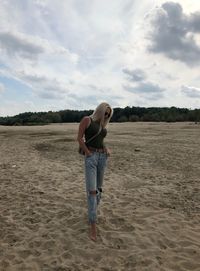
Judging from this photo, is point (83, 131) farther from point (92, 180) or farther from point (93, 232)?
point (93, 232)

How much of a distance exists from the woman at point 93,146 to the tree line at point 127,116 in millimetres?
64782

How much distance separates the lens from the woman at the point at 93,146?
650cm

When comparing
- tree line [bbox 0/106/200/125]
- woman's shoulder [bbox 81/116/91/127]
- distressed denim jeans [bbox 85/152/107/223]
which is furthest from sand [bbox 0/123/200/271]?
tree line [bbox 0/106/200/125]

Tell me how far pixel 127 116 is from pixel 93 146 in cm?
8379

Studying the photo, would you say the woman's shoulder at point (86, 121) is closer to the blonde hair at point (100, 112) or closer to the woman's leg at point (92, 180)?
the blonde hair at point (100, 112)

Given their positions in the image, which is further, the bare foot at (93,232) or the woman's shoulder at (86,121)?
the bare foot at (93,232)

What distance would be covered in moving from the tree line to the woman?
64.8m

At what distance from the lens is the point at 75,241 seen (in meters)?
6.51

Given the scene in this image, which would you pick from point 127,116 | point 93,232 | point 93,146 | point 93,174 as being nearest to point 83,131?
point 93,146

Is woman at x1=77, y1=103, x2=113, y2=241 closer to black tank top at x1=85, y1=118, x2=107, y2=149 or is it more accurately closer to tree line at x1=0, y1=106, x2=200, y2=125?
black tank top at x1=85, y1=118, x2=107, y2=149

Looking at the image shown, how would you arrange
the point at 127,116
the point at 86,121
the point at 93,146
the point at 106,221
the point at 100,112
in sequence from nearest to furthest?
1. the point at 86,121
2. the point at 100,112
3. the point at 93,146
4. the point at 106,221
5. the point at 127,116

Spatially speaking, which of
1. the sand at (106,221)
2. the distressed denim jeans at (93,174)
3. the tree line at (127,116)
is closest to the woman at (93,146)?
the distressed denim jeans at (93,174)

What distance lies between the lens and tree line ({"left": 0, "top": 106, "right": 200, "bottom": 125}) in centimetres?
7297

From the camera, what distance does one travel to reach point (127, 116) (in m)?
90.0
